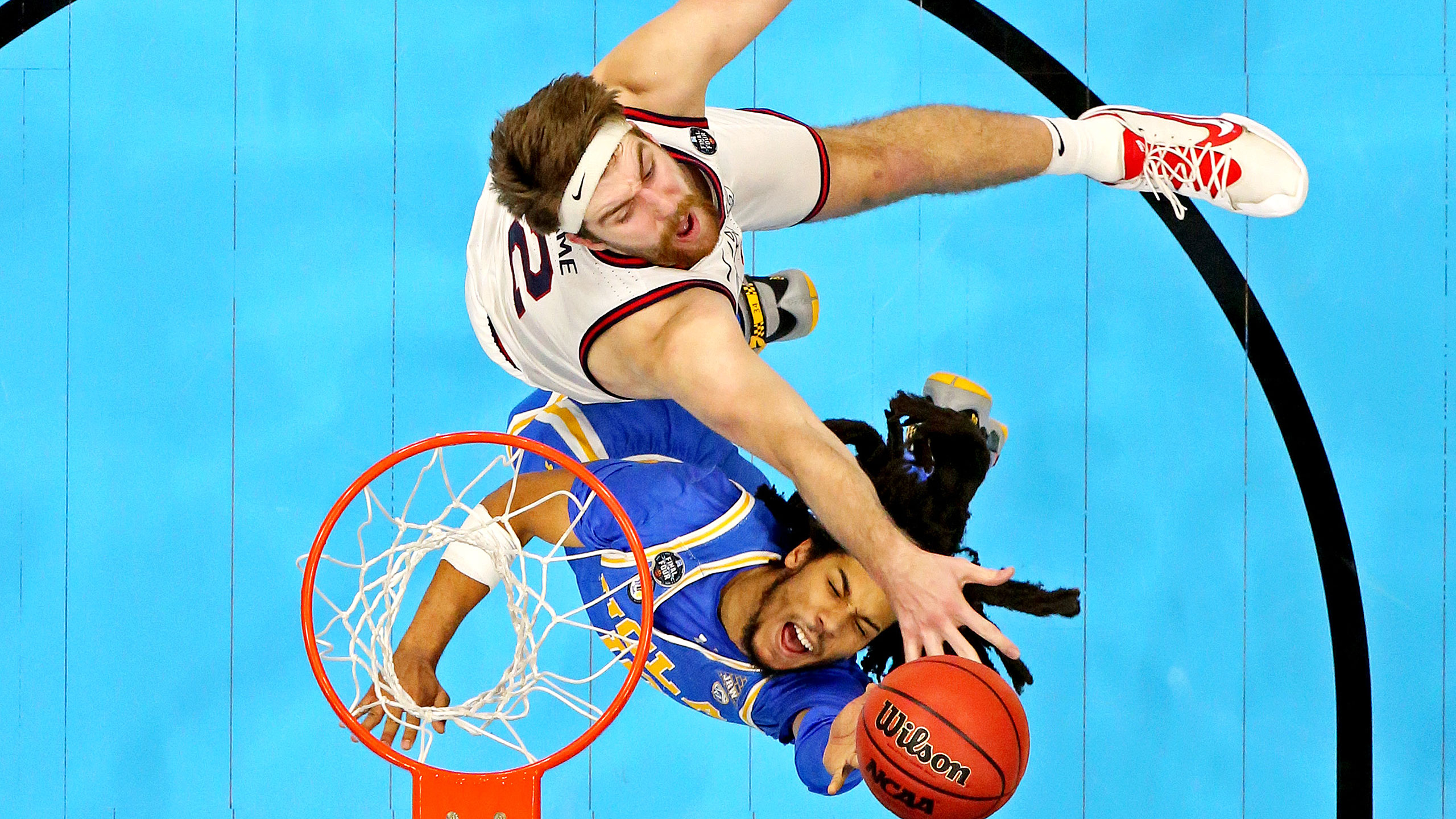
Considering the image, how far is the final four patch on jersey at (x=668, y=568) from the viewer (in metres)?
2.51

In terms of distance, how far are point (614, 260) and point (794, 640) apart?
2.86 feet

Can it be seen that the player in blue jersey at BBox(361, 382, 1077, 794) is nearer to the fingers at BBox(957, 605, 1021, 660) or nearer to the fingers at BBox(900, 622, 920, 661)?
the fingers at BBox(900, 622, 920, 661)

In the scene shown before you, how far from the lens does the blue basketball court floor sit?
3.06m

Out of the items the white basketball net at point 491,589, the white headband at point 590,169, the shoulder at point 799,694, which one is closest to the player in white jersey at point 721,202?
the white headband at point 590,169

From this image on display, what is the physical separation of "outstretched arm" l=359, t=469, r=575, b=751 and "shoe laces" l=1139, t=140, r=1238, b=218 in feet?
5.65

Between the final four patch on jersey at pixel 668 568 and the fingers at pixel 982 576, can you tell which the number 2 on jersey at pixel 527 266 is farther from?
the fingers at pixel 982 576

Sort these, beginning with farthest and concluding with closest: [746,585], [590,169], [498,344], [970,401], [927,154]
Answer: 1. [970,401]
2. [927,154]
3. [498,344]
4. [746,585]
5. [590,169]

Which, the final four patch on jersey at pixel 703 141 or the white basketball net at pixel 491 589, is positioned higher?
the final four patch on jersey at pixel 703 141

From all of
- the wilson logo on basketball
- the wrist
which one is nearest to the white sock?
the wilson logo on basketball

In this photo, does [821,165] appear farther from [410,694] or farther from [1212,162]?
[410,694]

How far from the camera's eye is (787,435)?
78.6 inches

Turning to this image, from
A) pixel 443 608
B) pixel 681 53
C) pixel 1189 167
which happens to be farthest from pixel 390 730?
pixel 1189 167

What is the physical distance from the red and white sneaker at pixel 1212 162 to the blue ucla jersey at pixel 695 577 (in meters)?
1.39

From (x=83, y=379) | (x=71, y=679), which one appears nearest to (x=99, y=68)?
(x=83, y=379)
